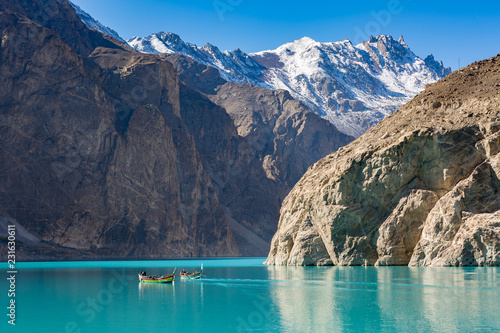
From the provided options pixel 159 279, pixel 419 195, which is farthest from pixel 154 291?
pixel 419 195

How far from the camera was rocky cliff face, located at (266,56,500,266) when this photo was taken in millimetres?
76000

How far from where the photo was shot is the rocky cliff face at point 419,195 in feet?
249

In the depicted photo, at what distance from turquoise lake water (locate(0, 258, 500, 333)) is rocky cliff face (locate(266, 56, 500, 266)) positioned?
541 inches

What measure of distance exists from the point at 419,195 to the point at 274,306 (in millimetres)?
45862

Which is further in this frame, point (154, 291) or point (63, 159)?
point (63, 159)

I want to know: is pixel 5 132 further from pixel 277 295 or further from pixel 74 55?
pixel 277 295

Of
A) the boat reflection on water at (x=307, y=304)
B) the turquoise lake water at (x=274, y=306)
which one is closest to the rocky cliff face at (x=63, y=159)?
the turquoise lake water at (x=274, y=306)

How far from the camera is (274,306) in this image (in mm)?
42500

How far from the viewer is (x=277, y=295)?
162 ft

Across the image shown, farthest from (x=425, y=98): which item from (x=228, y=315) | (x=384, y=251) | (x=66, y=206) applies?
(x=66, y=206)

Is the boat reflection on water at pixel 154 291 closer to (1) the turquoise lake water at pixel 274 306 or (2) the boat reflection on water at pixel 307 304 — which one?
(1) the turquoise lake water at pixel 274 306

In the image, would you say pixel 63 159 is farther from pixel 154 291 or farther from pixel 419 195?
pixel 154 291

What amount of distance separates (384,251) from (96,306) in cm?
4918

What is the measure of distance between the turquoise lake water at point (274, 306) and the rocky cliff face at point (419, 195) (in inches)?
541
